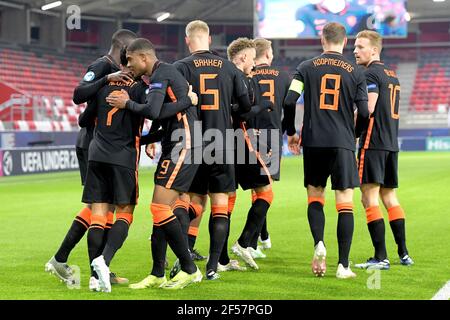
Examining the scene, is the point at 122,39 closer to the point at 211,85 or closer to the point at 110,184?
the point at 211,85

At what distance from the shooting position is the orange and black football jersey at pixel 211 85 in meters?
7.74

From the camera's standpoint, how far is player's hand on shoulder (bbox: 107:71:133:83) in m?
7.30

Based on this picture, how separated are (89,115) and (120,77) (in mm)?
506

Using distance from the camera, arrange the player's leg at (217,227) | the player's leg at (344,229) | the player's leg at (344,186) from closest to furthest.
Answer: the player's leg at (217,227) → the player's leg at (344,229) → the player's leg at (344,186)

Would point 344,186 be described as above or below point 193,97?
below

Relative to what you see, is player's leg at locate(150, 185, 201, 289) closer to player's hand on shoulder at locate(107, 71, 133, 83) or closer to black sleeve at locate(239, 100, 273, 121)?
player's hand on shoulder at locate(107, 71, 133, 83)

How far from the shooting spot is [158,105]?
7.07 metres

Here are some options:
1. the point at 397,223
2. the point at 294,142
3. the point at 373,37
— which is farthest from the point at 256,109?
the point at 397,223

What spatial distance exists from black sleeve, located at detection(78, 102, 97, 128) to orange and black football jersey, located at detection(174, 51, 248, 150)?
2.72ft

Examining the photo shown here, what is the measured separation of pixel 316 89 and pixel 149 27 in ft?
151

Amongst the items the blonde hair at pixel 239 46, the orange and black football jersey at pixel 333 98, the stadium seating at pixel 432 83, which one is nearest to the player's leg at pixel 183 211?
the orange and black football jersey at pixel 333 98

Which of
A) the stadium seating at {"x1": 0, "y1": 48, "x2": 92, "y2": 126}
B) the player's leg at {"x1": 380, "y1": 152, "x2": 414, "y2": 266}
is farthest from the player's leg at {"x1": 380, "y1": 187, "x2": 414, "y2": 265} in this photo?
the stadium seating at {"x1": 0, "y1": 48, "x2": 92, "y2": 126}

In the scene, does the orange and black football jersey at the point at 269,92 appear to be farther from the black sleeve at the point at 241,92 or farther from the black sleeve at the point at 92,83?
the black sleeve at the point at 92,83

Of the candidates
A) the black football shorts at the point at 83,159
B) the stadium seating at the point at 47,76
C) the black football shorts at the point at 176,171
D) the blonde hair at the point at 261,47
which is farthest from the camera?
the stadium seating at the point at 47,76
